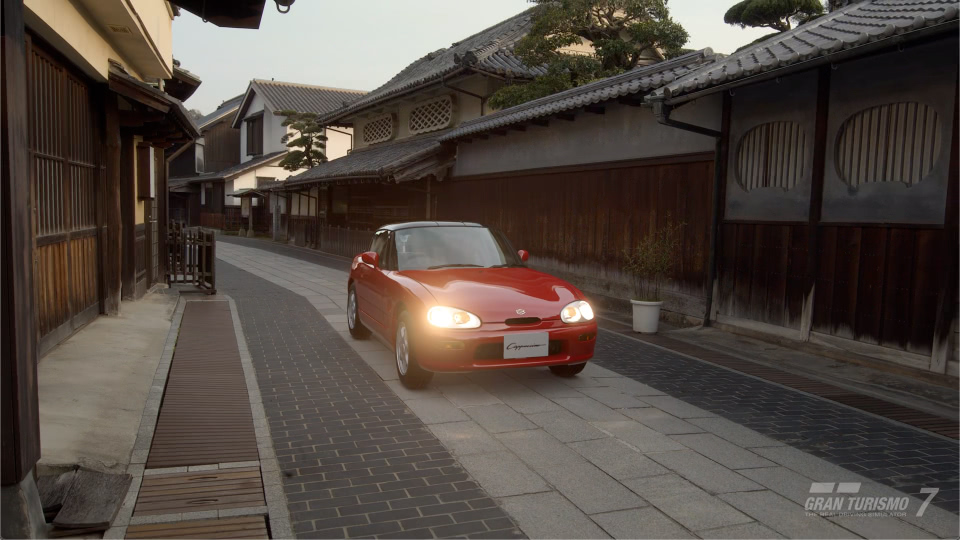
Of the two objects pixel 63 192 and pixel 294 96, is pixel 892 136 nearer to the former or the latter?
pixel 63 192

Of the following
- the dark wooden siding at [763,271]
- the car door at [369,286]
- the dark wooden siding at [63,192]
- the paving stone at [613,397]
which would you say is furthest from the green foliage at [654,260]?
the dark wooden siding at [63,192]

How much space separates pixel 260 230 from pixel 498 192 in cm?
2540

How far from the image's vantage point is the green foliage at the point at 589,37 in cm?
1529

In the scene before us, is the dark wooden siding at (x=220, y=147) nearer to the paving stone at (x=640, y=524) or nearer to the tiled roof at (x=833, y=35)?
the tiled roof at (x=833, y=35)

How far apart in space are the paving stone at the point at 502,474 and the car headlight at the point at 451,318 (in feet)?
4.65

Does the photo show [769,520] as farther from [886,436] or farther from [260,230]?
[260,230]

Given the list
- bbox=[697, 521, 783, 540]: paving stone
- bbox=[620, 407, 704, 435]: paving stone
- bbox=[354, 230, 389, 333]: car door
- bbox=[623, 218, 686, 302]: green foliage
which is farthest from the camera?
bbox=[623, 218, 686, 302]: green foliage

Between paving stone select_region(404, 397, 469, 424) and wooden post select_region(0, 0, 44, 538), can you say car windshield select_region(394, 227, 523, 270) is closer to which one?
paving stone select_region(404, 397, 469, 424)

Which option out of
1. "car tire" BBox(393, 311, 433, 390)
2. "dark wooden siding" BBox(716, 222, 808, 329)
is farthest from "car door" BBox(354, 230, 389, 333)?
"dark wooden siding" BBox(716, 222, 808, 329)

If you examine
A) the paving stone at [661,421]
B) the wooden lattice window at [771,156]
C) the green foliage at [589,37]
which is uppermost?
the green foliage at [589,37]

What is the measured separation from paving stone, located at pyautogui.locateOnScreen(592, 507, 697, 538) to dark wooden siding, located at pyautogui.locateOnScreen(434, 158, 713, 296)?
6.58 metres

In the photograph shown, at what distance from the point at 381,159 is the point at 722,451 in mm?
16543

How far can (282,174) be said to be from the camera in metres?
38.4

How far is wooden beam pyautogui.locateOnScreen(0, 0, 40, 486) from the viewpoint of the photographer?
116 inches
